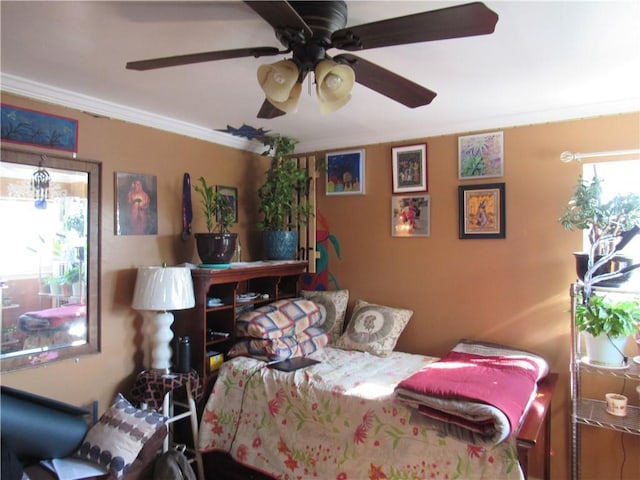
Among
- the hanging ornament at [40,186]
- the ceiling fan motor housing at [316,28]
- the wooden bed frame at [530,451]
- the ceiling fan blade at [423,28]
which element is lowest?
the wooden bed frame at [530,451]

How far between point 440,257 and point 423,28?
202cm

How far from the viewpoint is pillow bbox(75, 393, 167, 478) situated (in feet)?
6.16

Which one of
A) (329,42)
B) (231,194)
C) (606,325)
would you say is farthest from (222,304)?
(606,325)

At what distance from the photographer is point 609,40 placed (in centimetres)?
175

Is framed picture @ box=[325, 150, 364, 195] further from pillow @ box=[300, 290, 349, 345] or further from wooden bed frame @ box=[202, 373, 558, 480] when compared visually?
wooden bed frame @ box=[202, 373, 558, 480]

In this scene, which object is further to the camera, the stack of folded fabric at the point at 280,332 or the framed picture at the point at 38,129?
the stack of folded fabric at the point at 280,332

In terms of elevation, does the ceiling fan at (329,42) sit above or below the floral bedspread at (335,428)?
above

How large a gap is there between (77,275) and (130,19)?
1491 millimetres

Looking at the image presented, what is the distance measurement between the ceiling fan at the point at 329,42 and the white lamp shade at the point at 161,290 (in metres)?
1.28

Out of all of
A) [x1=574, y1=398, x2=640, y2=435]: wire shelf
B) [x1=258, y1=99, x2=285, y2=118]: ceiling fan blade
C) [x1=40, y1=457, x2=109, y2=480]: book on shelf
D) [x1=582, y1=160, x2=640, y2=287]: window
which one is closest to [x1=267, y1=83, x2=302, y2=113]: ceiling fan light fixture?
[x1=258, y1=99, x2=285, y2=118]: ceiling fan blade

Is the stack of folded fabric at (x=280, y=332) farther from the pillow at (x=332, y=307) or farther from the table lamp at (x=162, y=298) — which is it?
the table lamp at (x=162, y=298)

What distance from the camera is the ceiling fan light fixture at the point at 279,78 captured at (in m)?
1.45

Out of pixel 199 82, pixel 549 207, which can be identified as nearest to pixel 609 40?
pixel 549 207

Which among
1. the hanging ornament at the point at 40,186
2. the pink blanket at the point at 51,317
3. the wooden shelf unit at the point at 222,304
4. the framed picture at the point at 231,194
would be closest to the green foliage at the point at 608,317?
the wooden shelf unit at the point at 222,304
